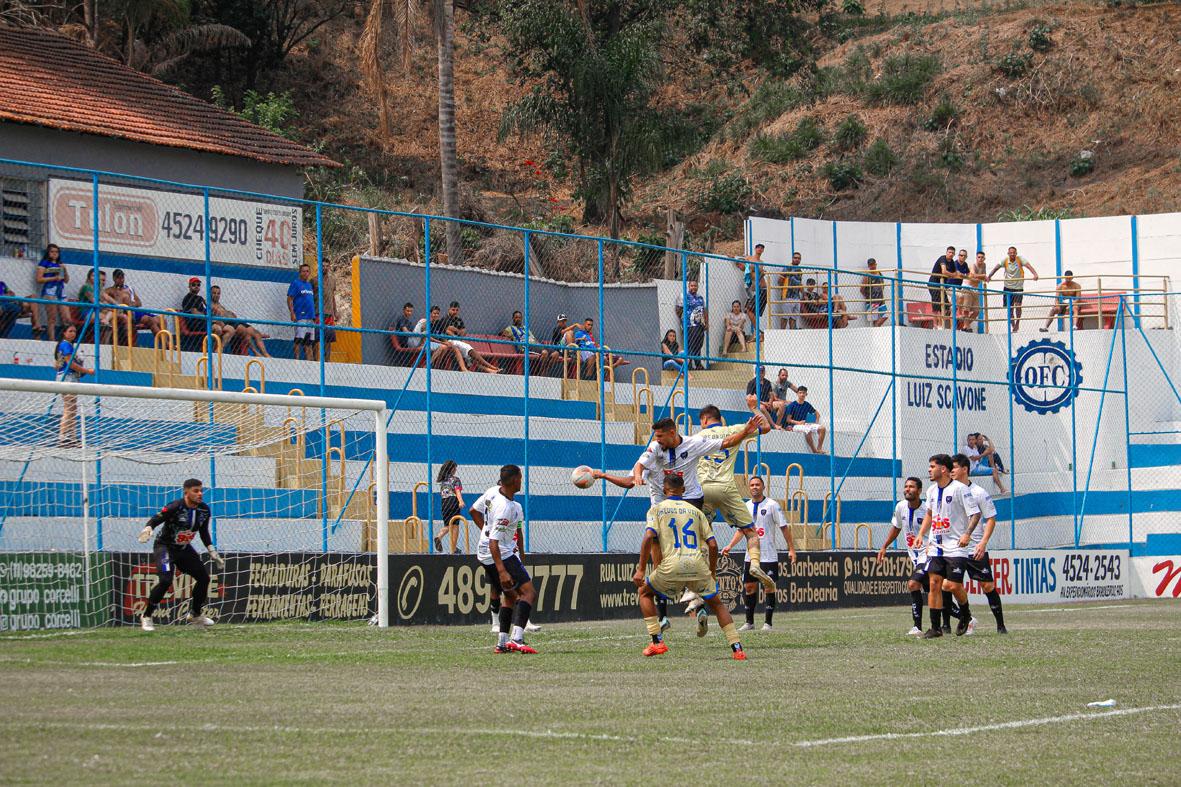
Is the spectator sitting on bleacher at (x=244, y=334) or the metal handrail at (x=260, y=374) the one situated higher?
the spectator sitting on bleacher at (x=244, y=334)

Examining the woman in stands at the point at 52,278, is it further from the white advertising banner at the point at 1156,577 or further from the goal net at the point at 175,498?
the white advertising banner at the point at 1156,577

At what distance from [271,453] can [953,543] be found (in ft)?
31.5

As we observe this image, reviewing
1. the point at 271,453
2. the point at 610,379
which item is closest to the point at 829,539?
the point at 610,379

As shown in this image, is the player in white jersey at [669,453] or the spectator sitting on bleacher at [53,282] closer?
A: the player in white jersey at [669,453]

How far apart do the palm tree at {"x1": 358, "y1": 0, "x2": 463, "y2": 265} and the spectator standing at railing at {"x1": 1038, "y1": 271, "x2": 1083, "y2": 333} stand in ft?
46.3

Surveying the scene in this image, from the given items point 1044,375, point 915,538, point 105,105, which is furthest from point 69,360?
point 1044,375

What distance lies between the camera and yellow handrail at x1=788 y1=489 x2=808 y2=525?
27500 mm

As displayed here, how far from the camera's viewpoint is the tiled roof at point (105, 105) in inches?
1075

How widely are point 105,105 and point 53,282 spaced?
840 centimetres

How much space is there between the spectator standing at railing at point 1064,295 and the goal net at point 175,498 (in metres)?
20.0

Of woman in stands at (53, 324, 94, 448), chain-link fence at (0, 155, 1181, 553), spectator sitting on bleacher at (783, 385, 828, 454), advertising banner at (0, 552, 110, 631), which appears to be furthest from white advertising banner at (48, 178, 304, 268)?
spectator sitting on bleacher at (783, 385, 828, 454)

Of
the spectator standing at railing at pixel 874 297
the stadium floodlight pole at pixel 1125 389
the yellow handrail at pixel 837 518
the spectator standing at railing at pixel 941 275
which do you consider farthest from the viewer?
the spectator standing at railing at pixel 941 275

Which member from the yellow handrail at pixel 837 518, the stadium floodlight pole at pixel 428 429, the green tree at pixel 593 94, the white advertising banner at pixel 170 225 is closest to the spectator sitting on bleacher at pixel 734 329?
the yellow handrail at pixel 837 518

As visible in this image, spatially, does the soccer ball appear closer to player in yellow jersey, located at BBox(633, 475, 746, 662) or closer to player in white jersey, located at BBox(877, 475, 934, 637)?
player in yellow jersey, located at BBox(633, 475, 746, 662)
